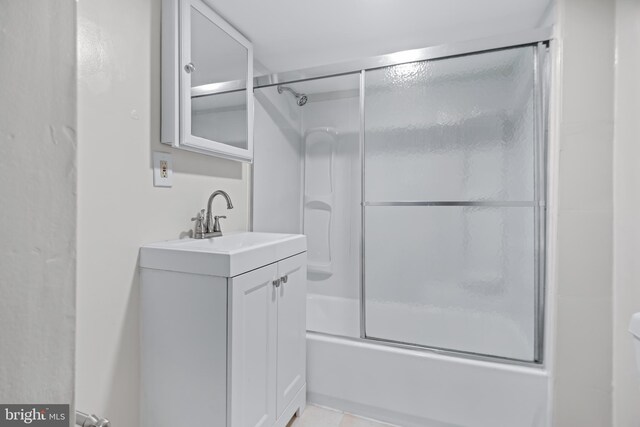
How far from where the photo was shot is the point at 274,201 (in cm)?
230

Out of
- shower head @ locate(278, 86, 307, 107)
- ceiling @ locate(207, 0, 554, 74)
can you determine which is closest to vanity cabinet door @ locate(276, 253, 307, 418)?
ceiling @ locate(207, 0, 554, 74)

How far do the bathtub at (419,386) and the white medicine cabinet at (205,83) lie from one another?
47.7 inches

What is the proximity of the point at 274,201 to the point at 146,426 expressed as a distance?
1.47 metres

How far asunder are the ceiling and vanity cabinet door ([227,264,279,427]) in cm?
129

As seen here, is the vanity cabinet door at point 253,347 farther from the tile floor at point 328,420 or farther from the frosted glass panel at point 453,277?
the frosted glass panel at point 453,277

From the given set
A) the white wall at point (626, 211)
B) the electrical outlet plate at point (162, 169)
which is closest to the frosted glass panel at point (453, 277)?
the white wall at point (626, 211)

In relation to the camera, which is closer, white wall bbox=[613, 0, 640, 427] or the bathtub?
white wall bbox=[613, 0, 640, 427]

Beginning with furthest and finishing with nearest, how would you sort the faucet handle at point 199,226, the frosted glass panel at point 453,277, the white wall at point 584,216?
the frosted glass panel at point 453,277 → the faucet handle at point 199,226 → the white wall at point 584,216

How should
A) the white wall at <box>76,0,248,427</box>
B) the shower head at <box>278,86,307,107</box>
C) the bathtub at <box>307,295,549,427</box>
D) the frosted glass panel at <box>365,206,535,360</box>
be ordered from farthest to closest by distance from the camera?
the shower head at <box>278,86,307,107</box> < the frosted glass panel at <box>365,206,535,360</box> < the bathtub at <box>307,295,549,427</box> < the white wall at <box>76,0,248,427</box>

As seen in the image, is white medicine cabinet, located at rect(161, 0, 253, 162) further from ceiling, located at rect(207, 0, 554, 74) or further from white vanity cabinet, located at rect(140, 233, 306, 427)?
white vanity cabinet, located at rect(140, 233, 306, 427)

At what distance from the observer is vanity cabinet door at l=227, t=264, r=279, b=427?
1091mm

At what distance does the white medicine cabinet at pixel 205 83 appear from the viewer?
4.38ft
